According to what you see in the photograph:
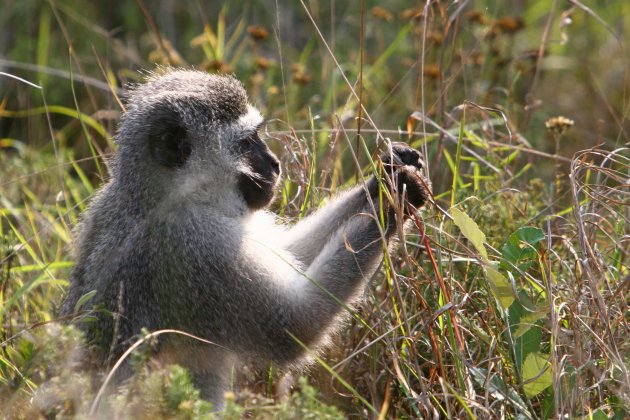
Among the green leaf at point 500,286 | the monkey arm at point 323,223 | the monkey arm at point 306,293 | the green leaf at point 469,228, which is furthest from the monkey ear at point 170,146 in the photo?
the green leaf at point 500,286

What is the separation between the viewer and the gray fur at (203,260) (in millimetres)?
3785

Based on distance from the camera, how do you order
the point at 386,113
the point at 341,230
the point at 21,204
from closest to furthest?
the point at 341,230, the point at 21,204, the point at 386,113

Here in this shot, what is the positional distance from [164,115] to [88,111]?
3.61 m

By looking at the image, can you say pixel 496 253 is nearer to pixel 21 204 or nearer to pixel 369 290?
pixel 369 290

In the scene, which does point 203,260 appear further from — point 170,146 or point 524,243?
point 524,243

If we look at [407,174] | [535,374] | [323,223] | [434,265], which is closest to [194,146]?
[323,223]

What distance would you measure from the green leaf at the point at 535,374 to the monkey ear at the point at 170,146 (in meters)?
1.71

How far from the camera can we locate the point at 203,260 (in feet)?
12.5

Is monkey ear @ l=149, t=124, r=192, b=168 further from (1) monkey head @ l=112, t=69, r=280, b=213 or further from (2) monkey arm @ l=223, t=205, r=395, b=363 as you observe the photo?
(2) monkey arm @ l=223, t=205, r=395, b=363

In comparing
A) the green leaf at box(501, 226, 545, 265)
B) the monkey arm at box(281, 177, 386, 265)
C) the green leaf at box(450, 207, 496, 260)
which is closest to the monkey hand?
the monkey arm at box(281, 177, 386, 265)

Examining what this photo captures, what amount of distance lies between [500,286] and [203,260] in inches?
47.8

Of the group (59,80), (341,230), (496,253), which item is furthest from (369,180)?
(59,80)

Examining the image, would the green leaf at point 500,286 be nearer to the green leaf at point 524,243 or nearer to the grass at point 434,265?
the grass at point 434,265

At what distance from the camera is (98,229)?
13.4ft
